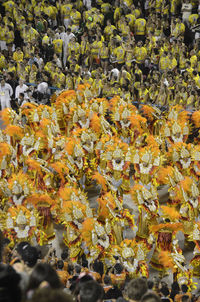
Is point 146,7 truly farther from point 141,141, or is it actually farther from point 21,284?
point 21,284

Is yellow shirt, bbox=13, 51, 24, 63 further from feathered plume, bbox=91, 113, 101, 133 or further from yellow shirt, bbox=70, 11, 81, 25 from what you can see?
feathered plume, bbox=91, 113, 101, 133

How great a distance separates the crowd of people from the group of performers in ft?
0.08

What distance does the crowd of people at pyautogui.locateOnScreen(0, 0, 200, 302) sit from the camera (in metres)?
6.82

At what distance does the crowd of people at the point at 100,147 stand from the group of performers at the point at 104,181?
0.08 feet

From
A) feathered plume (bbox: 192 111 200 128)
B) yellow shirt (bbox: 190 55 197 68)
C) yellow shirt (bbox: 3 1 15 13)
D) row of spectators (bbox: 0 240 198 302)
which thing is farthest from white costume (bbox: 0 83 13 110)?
row of spectators (bbox: 0 240 198 302)

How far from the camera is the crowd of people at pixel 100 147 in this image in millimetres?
6816

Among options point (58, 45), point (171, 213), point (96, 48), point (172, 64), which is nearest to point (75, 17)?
point (58, 45)

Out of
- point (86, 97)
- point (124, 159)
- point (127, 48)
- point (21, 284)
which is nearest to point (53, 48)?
point (127, 48)

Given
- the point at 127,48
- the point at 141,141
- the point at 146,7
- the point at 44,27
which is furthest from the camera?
the point at 146,7

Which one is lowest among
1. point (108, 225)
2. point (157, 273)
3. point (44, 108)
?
point (157, 273)

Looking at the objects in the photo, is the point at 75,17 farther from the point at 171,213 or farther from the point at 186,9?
the point at 171,213

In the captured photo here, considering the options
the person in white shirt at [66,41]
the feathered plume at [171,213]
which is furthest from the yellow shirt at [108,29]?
the feathered plume at [171,213]

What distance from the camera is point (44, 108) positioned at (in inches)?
414

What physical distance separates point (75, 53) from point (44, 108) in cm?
454
